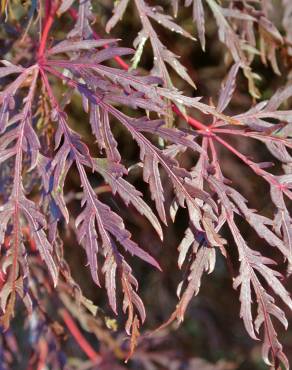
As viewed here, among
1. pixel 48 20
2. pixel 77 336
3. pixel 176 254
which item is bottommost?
pixel 176 254

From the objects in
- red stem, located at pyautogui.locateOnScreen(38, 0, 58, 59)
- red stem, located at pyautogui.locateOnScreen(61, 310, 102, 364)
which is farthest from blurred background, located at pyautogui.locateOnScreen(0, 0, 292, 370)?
red stem, located at pyautogui.locateOnScreen(38, 0, 58, 59)

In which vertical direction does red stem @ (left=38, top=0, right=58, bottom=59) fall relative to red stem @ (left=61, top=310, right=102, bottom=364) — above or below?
above

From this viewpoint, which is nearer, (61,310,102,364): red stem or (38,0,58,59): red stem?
(38,0,58,59): red stem

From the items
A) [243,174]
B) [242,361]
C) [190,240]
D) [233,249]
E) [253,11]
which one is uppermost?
[253,11]

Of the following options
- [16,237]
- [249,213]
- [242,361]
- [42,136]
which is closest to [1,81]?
[42,136]

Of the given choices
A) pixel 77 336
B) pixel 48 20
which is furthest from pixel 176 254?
pixel 48 20

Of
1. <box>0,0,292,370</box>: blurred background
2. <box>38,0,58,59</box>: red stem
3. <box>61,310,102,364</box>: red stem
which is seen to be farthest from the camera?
<box>0,0,292,370</box>: blurred background

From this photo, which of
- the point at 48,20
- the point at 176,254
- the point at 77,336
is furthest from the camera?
the point at 176,254

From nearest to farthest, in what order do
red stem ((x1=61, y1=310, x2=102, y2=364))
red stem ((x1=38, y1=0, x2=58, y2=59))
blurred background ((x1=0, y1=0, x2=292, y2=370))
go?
red stem ((x1=38, y1=0, x2=58, y2=59)) → red stem ((x1=61, y1=310, x2=102, y2=364)) → blurred background ((x1=0, y1=0, x2=292, y2=370))

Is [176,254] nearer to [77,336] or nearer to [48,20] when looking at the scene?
[77,336]

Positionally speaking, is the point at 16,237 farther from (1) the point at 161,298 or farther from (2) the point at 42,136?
(1) the point at 161,298

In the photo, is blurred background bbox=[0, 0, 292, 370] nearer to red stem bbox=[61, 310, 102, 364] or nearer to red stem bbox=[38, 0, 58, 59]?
red stem bbox=[61, 310, 102, 364]
